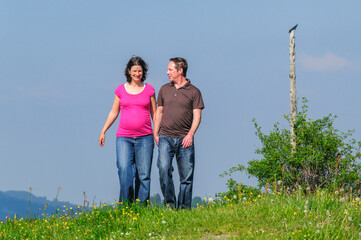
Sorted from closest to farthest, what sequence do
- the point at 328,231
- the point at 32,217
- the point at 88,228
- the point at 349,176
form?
the point at 328,231
the point at 88,228
the point at 32,217
the point at 349,176

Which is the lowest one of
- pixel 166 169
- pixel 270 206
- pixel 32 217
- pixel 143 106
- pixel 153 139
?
pixel 32 217

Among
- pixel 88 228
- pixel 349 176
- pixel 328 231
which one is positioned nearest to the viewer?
pixel 328 231

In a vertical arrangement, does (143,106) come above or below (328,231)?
above

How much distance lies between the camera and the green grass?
247 inches

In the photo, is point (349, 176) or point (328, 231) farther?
point (349, 176)

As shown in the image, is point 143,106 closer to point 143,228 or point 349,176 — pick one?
point 143,228

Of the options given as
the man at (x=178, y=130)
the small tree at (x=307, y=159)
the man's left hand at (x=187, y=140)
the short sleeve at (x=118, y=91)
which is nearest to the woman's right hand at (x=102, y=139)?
the short sleeve at (x=118, y=91)

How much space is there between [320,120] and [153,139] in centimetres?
918

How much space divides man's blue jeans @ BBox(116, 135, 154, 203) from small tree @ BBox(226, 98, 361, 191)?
7499 millimetres

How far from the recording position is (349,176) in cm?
1498

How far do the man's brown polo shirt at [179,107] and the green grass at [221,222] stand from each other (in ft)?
4.59

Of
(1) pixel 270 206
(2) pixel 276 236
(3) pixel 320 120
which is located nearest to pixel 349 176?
(3) pixel 320 120

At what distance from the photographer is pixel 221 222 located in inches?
268

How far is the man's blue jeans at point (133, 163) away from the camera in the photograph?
27.6 feet
